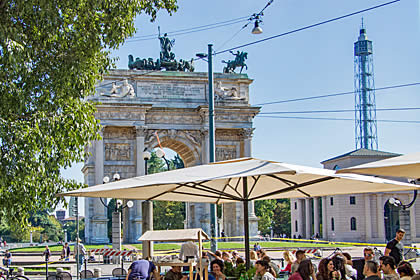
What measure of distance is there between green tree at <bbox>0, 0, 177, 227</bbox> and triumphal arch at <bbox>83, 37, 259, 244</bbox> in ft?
122

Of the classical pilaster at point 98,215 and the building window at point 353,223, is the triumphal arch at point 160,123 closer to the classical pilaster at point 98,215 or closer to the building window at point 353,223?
the classical pilaster at point 98,215

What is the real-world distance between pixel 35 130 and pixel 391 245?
7508mm

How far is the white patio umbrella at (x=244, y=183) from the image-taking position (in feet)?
27.7

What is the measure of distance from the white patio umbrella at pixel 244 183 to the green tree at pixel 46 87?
1.22 meters

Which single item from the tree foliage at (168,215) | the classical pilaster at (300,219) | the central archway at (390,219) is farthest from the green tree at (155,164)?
the central archway at (390,219)

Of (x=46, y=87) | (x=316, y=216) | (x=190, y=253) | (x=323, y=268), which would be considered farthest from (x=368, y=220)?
(x=46, y=87)

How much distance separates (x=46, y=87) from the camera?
A: 1043 centimetres

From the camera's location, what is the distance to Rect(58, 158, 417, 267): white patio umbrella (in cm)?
843

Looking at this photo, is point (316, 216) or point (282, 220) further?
point (282, 220)

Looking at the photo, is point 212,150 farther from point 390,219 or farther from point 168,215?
point 390,219

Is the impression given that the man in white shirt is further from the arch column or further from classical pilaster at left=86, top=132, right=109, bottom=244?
the arch column

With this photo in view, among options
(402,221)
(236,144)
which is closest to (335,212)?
(236,144)

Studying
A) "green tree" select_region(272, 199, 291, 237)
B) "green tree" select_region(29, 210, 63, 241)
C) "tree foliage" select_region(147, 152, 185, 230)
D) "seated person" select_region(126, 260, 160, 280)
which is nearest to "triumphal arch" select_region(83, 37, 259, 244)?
"tree foliage" select_region(147, 152, 185, 230)

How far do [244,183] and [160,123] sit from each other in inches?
1554
